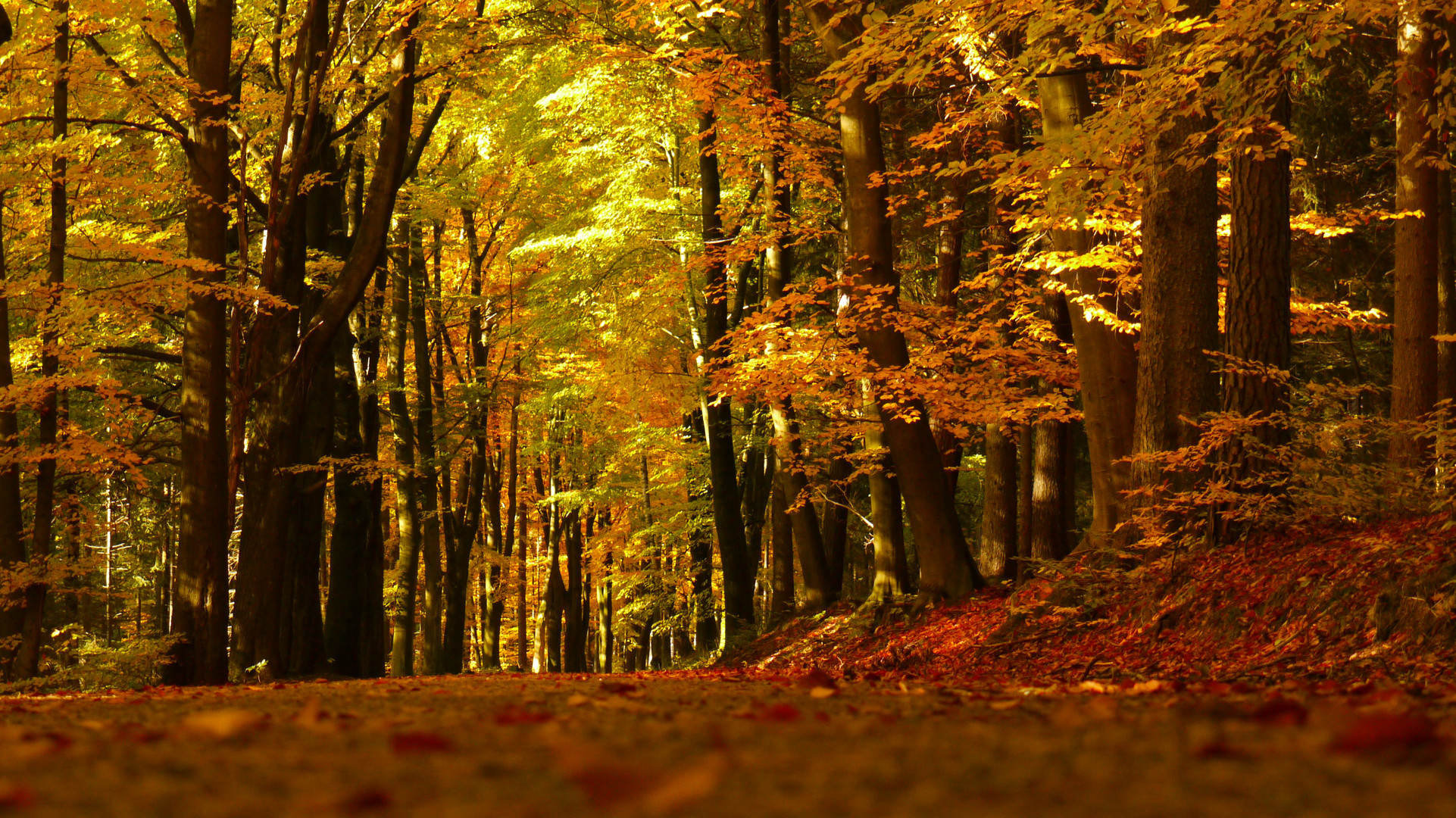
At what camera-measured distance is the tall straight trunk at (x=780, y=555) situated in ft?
62.6

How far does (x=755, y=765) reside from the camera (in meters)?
1.80

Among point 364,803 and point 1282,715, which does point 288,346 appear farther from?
point 364,803

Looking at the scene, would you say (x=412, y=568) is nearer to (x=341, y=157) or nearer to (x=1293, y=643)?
(x=341, y=157)

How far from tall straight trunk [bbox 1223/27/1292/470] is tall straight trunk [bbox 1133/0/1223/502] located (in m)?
0.31

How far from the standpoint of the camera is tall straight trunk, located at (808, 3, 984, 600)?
13.1 metres

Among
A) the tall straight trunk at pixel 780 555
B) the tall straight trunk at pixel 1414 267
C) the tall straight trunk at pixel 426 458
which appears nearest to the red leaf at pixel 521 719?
the tall straight trunk at pixel 1414 267

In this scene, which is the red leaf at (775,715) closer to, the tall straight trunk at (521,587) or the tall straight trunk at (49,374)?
the tall straight trunk at (49,374)

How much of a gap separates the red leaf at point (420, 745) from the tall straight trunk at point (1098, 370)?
10.5 metres

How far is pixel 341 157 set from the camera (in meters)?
18.4

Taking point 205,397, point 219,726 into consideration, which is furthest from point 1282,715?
point 205,397

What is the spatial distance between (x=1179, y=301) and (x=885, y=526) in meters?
6.42

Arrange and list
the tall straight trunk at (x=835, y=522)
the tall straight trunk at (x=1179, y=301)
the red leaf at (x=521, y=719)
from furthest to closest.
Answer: the tall straight trunk at (x=835, y=522) → the tall straight trunk at (x=1179, y=301) → the red leaf at (x=521, y=719)

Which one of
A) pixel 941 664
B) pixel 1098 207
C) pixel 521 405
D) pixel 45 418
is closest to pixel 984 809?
pixel 941 664

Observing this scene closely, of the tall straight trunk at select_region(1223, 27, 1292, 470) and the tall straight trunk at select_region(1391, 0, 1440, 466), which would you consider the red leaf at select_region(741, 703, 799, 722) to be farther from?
the tall straight trunk at select_region(1391, 0, 1440, 466)
